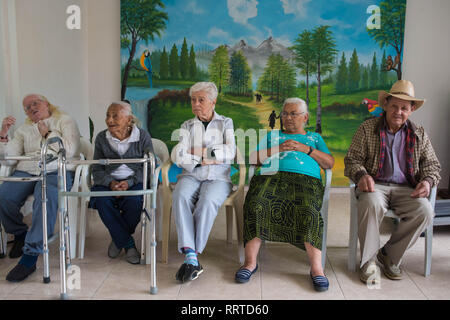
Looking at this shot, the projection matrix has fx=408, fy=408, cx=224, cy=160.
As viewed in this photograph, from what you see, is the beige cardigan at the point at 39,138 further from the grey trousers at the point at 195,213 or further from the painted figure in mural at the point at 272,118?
the painted figure in mural at the point at 272,118

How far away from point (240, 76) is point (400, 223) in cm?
255

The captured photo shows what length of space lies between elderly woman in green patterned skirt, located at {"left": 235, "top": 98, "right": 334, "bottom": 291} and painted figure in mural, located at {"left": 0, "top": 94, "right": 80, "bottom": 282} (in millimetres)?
1244

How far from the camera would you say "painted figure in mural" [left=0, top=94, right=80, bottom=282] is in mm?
2473

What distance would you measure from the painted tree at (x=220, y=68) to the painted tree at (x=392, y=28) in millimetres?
1563

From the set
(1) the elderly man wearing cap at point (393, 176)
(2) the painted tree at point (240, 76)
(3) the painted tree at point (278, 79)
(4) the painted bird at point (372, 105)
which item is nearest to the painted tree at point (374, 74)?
(4) the painted bird at point (372, 105)

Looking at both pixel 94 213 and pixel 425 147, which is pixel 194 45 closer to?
pixel 94 213

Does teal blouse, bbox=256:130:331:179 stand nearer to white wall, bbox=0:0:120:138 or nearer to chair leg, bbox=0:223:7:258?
chair leg, bbox=0:223:7:258

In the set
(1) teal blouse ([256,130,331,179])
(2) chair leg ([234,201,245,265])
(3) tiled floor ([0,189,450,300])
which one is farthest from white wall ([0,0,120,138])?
Result: (1) teal blouse ([256,130,331,179])

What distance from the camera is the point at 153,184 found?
2.27m

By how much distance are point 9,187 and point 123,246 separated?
2.73ft

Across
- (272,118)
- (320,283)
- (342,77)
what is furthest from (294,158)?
(342,77)
